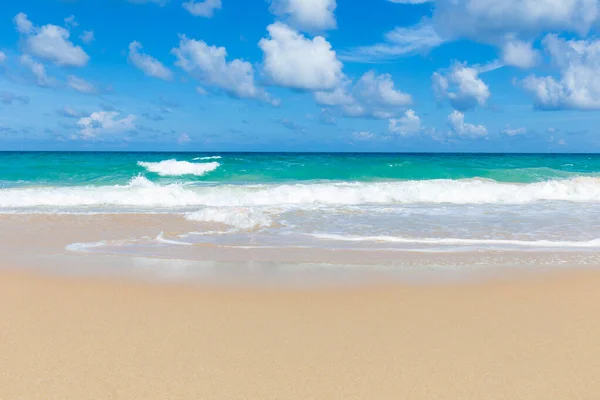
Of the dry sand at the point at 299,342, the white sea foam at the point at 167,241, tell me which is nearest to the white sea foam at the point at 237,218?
the white sea foam at the point at 167,241

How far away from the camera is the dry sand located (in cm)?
311

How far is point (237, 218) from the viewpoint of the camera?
11.0 metres

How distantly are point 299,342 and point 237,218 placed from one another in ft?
24.2

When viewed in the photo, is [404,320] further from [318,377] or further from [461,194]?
[461,194]

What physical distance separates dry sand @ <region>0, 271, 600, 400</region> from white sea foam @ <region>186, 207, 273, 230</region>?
499cm

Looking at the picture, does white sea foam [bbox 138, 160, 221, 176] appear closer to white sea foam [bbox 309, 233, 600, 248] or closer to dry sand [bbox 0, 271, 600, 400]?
white sea foam [bbox 309, 233, 600, 248]

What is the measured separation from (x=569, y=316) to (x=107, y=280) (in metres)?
4.80

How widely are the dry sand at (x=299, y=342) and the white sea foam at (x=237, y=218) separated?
4.99 meters

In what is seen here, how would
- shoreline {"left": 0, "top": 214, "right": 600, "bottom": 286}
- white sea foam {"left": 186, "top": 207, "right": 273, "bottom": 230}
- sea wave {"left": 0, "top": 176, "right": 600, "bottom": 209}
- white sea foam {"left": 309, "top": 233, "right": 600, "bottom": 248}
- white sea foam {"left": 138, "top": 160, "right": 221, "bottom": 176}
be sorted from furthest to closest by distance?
white sea foam {"left": 138, "top": 160, "right": 221, "bottom": 176}
sea wave {"left": 0, "top": 176, "right": 600, "bottom": 209}
white sea foam {"left": 186, "top": 207, "right": 273, "bottom": 230}
white sea foam {"left": 309, "top": 233, "right": 600, "bottom": 248}
shoreline {"left": 0, "top": 214, "right": 600, "bottom": 286}

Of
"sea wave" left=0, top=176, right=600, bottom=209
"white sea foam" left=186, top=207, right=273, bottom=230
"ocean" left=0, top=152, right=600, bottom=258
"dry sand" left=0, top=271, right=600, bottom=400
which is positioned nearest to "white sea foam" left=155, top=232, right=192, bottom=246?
"ocean" left=0, top=152, right=600, bottom=258

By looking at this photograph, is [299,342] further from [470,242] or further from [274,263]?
[470,242]

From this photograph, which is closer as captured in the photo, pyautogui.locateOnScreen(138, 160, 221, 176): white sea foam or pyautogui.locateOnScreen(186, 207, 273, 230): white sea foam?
pyautogui.locateOnScreen(186, 207, 273, 230): white sea foam

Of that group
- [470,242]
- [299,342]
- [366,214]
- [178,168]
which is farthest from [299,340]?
[178,168]

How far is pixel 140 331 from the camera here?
405 cm
